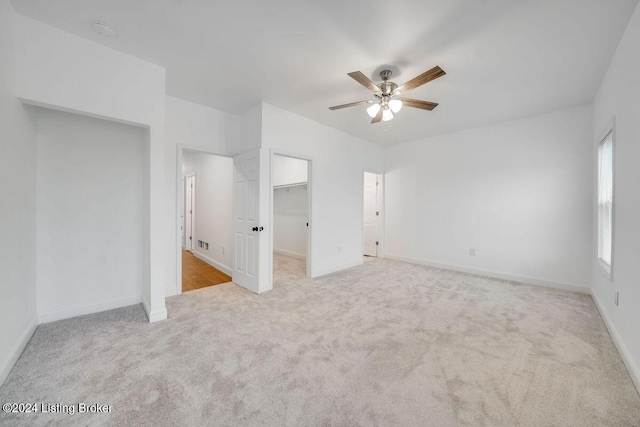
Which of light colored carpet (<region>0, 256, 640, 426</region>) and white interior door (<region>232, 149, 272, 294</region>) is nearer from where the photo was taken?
light colored carpet (<region>0, 256, 640, 426</region>)

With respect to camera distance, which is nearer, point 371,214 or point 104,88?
point 104,88

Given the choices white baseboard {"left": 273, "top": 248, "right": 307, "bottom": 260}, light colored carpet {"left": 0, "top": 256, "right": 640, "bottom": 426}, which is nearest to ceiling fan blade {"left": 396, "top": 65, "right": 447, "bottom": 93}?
light colored carpet {"left": 0, "top": 256, "right": 640, "bottom": 426}

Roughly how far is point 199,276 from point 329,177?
2806mm

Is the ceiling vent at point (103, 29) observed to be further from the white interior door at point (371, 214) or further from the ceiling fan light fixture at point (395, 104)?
the white interior door at point (371, 214)

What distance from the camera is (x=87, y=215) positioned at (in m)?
2.72

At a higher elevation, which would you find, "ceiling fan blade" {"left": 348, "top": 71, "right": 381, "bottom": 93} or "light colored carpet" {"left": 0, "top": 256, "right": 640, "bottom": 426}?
"ceiling fan blade" {"left": 348, "top": 71, "right": 381, "bottom": 93}

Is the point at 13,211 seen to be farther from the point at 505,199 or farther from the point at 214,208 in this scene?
the point at 505,199

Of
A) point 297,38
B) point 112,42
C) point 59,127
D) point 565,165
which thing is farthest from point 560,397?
point 59,127

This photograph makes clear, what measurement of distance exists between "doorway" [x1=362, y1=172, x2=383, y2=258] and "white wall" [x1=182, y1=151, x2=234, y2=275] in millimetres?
2957

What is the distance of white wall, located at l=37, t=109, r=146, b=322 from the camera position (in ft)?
8.23

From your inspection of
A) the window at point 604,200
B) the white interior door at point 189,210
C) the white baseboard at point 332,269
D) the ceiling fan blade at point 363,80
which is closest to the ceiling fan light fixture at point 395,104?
the ceiling fan blade at point 363,80

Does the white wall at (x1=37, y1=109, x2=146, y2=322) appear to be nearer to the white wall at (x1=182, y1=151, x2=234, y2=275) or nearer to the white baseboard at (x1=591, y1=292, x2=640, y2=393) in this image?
the white wall at (x1=182, y1=151, x2=234, y2=275)

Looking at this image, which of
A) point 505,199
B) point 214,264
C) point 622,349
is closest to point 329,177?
point 214,264

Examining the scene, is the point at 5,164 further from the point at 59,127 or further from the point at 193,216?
the point at 193,216
